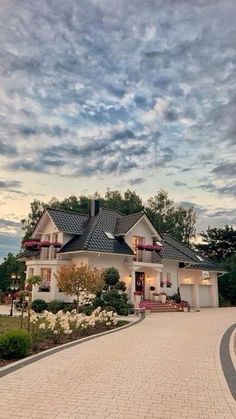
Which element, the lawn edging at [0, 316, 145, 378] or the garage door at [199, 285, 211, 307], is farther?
the garage door at [199, 285, 211, 307]

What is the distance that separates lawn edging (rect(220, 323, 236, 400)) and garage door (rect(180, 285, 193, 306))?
58.0 feet

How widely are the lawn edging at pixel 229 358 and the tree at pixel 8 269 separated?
31.3m

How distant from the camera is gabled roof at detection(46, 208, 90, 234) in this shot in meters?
28.2

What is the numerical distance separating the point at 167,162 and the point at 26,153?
897 centimetres

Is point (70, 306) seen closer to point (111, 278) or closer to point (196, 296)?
point (111, 278)

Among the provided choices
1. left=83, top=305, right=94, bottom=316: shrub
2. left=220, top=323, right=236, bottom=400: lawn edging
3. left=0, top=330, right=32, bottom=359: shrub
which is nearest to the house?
left=83, top=305, right=94, bottom=316: shrub

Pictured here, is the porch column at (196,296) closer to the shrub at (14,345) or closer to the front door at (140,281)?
the front door at (140,281)

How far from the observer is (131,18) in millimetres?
12094

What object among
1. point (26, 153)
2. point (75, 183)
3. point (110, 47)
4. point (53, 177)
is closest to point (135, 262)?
point (75, 183)

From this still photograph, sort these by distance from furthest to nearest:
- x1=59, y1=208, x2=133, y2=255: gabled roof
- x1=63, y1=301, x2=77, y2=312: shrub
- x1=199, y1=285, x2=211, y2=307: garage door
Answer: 1. x1=199, y1=285, x2=211, y2=307: garage door
2. x1=59, y1=208, x2=133, y2=255: gabled roof
3. x1=63, y1=301, x2=77, y2=312: shrub

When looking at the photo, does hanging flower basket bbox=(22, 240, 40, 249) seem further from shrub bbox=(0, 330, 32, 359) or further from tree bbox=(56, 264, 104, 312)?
→ shrub bbox=(0, 330, 32, 359)

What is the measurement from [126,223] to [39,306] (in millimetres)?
9653

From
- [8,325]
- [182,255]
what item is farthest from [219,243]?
[8,325]

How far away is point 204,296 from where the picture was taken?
34.0m
